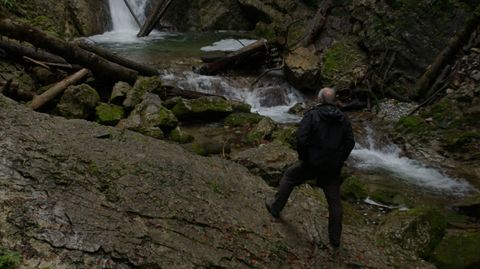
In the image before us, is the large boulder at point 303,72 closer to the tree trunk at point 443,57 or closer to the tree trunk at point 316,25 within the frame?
the tree trunk at point 316,25

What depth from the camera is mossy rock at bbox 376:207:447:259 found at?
6.50 meters

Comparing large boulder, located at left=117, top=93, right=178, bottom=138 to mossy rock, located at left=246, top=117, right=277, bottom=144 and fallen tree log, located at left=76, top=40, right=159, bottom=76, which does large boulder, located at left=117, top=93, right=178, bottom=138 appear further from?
fallen tree log, located at left=76, top=40, right=159, bottom=76

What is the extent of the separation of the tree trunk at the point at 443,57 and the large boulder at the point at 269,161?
689 cm

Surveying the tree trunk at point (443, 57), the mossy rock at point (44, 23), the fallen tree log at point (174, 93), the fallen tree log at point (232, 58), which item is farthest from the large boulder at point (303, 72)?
the mossy rock at point (44, 23)

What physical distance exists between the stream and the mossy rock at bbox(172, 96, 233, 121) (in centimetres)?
196

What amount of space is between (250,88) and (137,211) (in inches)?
380

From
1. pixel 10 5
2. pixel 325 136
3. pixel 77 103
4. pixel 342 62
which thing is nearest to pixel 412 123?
pixel 342 62

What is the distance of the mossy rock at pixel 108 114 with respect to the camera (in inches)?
376

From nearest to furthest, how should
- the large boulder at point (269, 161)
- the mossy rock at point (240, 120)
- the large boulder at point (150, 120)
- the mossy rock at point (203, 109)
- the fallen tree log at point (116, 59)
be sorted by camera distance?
the large boulder at point (269, 161) < the large boulder at point (150, 120) < the mossy rock at point (203, 109) < the mossy rock at point (240, 120) < the fallen tree log at point (116, 59)

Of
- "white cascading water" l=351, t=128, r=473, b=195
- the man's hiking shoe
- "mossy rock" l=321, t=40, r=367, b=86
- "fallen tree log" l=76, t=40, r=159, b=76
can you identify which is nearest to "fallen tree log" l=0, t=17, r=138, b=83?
"fallen tree log" l=76, t=40, r=159, b=76

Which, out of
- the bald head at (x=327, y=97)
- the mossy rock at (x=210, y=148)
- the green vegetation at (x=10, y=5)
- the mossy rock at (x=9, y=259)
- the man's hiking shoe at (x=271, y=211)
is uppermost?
the bald head at (x=327, y=97)

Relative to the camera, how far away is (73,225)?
4879 mm

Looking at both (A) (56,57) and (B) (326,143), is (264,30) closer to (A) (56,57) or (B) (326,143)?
(A) (56,57)

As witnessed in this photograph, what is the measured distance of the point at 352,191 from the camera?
837cm
